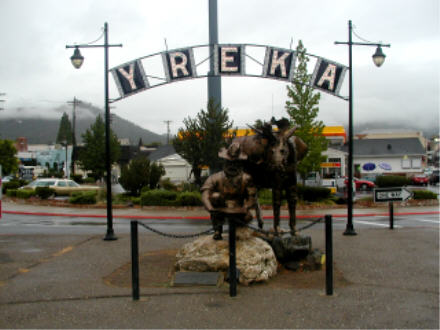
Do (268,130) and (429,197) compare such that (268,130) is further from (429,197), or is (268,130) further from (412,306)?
(429,197)

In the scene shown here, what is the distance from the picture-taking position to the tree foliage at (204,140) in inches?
1067

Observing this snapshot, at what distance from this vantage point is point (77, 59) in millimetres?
12781

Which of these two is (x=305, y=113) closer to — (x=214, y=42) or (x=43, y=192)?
(x=214, y=42)

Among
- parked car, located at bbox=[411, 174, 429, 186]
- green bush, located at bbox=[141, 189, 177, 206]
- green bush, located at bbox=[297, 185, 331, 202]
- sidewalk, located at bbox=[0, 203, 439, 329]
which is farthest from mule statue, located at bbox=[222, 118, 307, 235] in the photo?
parked car, located at bbox=[411, 174, 429, 186]

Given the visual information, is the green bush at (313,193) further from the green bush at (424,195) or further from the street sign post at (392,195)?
the street sign post at (392,195)

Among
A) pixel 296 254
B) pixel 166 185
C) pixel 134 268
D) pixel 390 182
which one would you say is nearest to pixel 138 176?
pixel 166 185

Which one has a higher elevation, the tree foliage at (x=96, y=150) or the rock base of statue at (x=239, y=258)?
the tree foliage at (x=96, y=150)

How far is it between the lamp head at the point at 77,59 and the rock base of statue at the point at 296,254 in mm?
7807

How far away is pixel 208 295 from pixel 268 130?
3337mm

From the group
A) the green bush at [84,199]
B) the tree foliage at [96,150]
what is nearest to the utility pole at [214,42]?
the green bush at [84,199]

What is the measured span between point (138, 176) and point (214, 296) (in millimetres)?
21399

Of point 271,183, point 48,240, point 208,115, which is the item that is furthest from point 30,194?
point 271,183

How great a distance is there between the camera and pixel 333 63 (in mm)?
13883

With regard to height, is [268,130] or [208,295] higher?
[268,130]
